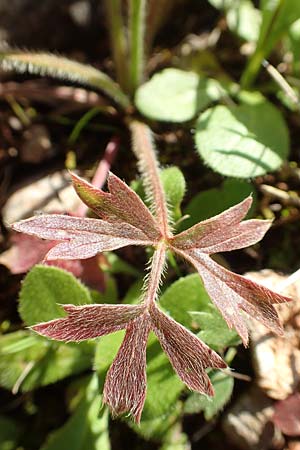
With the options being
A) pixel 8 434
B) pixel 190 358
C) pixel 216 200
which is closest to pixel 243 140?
pixel 216 200

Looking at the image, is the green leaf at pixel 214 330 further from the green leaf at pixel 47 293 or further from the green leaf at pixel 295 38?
the green leaf at pixel 295 38

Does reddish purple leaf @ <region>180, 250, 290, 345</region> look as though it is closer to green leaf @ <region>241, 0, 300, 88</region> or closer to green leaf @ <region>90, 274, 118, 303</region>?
green leaf @ <region>90, 274, 118, 303</region>

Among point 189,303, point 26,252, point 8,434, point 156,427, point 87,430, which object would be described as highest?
point 189,303

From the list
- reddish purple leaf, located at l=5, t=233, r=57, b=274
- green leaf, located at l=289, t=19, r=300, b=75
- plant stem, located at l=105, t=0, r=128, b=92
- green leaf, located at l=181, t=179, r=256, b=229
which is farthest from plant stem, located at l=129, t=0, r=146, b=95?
reddish purple leaf, located at l=5, t=233, r=57, b=274

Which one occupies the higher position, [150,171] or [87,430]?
[150,171]

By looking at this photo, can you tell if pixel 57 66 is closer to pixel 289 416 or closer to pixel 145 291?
pixel 145 291

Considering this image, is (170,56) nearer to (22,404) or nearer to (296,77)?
(296,77)

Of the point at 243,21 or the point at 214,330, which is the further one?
the point at 243,21
